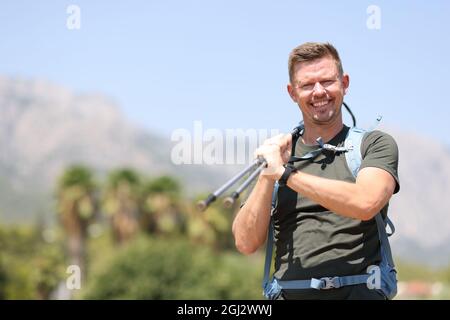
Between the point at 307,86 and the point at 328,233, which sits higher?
the point at 307,86

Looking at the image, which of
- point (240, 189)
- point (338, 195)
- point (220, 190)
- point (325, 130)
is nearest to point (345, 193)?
point (338, 195)

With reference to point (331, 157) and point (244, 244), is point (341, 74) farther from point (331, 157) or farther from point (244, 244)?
point (244, 244)

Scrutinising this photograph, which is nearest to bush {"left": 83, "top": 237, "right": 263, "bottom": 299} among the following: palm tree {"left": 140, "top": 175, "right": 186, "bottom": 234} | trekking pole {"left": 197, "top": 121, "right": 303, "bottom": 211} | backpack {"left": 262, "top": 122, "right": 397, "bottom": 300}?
palm tree {"left": 140, "top": 175, "right": 186, "bottom": 234}

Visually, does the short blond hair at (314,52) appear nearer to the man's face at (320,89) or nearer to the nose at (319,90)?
the man's face at (320,89)

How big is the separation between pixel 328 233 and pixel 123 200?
49.8 m

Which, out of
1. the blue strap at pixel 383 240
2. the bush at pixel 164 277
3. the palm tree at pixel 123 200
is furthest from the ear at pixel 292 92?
the palm tree at pixel 123 200

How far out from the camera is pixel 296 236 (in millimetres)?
4109

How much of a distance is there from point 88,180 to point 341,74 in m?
49.9

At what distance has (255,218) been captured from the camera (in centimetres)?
421

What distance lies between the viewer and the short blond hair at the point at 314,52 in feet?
13.7

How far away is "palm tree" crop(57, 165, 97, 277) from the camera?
52.1 meters

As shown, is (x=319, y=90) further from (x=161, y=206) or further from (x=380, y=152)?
(x=161, y=206)

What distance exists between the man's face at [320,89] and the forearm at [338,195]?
0.44 m

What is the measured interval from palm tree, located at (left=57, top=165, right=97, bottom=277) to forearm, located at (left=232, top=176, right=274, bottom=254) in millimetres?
48390
